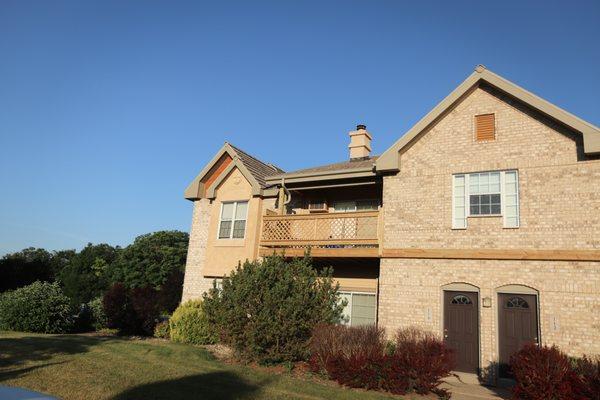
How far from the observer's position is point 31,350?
46.0 feet

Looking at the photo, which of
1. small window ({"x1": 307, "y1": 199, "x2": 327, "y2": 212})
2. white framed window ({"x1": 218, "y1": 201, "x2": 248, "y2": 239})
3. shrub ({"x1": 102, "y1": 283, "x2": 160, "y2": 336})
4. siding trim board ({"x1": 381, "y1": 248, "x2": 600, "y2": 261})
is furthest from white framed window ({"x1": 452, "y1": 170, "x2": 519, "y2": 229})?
shrub ({"x1": 102, "y1": 283, "x2": 160, "y2": 336})

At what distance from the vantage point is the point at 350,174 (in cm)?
1770

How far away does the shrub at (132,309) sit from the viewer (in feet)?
66.8

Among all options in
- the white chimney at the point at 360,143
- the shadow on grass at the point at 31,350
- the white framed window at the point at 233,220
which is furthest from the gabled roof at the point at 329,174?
the shadow on grass at the point at 31,350

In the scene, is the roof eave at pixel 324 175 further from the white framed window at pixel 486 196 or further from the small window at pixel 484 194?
the small window at pixel 484 194

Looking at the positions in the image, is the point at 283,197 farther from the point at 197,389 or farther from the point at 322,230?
the point at 197,389

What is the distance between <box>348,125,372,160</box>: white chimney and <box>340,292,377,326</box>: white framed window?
793 cm

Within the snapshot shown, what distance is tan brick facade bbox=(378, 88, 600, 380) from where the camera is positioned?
1301 centimetres

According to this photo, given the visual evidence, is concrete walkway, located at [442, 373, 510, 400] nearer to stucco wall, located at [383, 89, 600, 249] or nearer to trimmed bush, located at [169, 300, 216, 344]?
stucco wall, located at [383, 89, 600, 249]

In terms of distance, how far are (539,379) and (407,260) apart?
18.7 ft

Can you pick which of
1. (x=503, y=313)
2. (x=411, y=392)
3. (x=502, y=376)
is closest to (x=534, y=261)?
(x=503, y=313)

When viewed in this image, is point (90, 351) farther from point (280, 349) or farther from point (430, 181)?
point (430, 181)

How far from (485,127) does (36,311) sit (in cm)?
1979

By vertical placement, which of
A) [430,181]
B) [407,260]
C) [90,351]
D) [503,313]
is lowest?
[90,351]
